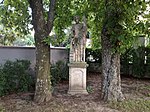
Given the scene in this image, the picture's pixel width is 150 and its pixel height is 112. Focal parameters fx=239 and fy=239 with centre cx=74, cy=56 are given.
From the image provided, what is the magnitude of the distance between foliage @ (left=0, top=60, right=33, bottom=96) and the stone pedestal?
161cm

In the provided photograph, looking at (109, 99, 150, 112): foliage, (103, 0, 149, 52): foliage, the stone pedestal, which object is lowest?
(109, 99, 150, 112): foliage

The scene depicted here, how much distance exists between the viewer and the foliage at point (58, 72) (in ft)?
30.5

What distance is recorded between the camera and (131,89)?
8578 mm

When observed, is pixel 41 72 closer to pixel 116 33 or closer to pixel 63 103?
pixel 63 103

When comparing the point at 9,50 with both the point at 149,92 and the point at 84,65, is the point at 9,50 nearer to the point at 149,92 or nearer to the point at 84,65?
the point at 84,65

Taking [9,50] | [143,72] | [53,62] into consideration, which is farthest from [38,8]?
[143,72]

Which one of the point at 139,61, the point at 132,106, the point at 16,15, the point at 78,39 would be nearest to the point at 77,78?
the point at 78,39

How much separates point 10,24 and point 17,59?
1.57m

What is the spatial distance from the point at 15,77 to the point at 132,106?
3899mm

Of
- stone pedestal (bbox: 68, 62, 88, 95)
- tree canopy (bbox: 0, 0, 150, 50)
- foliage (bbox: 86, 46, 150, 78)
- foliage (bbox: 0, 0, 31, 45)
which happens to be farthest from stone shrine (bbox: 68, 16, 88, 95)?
foliage (bbox: 86, 46, 150, 78)

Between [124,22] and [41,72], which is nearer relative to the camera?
[124,22]

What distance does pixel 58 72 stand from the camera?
960 centimetres

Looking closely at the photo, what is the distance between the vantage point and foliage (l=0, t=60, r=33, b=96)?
7.53m

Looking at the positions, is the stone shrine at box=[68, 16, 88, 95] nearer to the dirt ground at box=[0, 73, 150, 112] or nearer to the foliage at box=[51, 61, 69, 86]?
the dirt ground at box=[0, 73, 150, 112]
